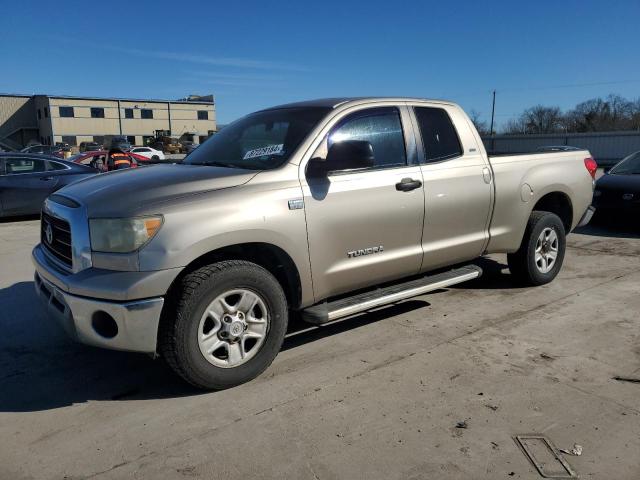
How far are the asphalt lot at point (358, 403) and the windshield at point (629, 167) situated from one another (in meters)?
5.50

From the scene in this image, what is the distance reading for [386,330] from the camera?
4480mm

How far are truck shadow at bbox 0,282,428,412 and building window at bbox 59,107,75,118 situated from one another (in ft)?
250

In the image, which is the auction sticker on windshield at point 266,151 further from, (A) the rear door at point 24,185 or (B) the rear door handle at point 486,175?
(A) the rear door at point 24,185

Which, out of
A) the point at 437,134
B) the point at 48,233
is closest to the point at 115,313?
the point at 48,233

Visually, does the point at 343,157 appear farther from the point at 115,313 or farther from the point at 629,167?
the point at 629,167

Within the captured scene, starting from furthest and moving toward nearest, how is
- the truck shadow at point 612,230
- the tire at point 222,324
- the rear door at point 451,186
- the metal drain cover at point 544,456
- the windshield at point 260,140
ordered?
the truck shadow at point 612,230
the rear door at point 451,186
the windshield at point 260,140
the tire at point 222,324
the metal drain cover at point 544,456

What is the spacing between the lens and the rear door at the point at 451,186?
447 centimetres

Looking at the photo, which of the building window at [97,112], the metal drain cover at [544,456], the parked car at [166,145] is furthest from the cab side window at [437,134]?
the building window at [97,112]

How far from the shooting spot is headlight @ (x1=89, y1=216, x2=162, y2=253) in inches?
121

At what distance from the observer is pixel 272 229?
3488 millimetres

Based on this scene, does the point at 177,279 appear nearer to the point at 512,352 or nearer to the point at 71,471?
the point at 71,471

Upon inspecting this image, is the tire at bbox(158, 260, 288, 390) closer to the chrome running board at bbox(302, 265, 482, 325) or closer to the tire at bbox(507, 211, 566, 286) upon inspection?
the chrome running board at bbox(302, 265, 482, 325)

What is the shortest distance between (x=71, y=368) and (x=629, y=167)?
9.76 m

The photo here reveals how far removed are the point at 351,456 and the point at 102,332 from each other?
5.35 ft
